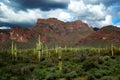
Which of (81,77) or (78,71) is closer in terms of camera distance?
(81,77)

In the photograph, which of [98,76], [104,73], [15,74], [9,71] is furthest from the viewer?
[9,71]

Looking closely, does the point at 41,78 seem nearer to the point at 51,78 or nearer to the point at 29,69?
the point at 51,78

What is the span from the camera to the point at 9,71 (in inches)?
1508

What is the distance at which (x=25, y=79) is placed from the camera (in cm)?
3098

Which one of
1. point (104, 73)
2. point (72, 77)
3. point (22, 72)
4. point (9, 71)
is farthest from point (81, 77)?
point (9, 71)

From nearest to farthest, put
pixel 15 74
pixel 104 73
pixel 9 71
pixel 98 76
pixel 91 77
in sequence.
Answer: pixel 91 77
pixel 98 76
pixel 104 73
pixel 15 74
pixel 9 71

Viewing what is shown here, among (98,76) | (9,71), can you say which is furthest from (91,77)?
(9,71)

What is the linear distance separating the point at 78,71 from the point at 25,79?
7167mm

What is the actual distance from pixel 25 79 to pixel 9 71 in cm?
802

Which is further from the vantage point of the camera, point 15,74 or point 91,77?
point 15,74

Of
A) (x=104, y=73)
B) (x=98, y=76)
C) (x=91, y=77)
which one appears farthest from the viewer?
(x=104, y=73)

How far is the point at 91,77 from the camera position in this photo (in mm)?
28578

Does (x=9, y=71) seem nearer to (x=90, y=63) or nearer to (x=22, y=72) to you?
(x=22, y=72)

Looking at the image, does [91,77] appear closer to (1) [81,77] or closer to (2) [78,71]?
(1) [81,77]
